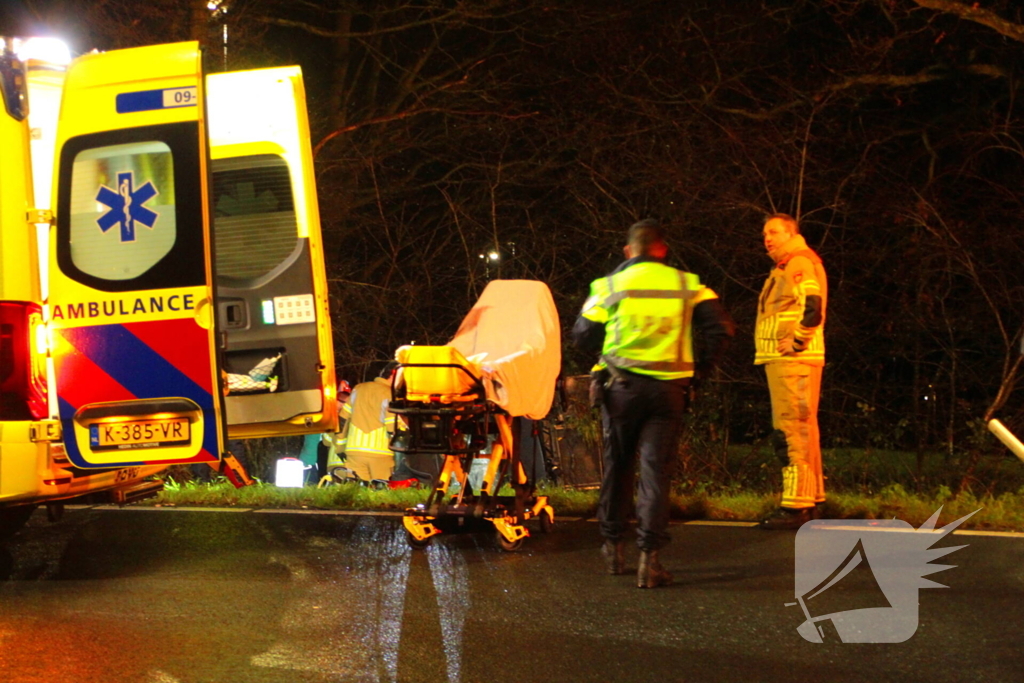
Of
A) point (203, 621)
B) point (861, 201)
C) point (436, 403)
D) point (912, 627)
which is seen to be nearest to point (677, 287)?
point (436, 403)

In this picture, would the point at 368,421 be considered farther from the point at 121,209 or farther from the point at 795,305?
the point at 121,209

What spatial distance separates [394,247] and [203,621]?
8995 millimetres

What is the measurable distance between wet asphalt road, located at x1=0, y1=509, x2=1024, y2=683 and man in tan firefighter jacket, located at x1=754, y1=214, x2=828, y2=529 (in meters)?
0.46

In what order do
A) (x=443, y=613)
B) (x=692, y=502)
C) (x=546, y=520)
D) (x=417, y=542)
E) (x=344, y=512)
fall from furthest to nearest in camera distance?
1. (x=344, y=512)
2. (x=692, y=502)
3. (x=546, y=520)
4. (x=417, y=542)
5. (x=443, y=613)

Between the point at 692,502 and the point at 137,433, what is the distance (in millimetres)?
3648

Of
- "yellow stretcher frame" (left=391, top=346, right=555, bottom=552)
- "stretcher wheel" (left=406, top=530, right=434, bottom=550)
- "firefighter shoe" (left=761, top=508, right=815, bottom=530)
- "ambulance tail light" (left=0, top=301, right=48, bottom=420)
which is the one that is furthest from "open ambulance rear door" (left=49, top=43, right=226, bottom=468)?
"firefighter shoe" (left=761, top=508, right=815, bottom=530)

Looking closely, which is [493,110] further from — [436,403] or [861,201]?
[436,403]

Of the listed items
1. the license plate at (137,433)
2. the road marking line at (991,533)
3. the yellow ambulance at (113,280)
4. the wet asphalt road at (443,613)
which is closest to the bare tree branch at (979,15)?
the road marking line at (991,533)

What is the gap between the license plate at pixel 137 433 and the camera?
18.4 feet

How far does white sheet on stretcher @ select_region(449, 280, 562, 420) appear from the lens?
6.49m

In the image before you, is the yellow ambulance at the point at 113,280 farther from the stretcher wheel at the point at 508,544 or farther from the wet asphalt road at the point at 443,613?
the stretcher wheel at the point at 508,544

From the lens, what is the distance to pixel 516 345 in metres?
6.79

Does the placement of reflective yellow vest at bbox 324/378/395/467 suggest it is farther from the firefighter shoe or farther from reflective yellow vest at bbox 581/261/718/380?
reflective yellow vest at bbox 581/261/718/380

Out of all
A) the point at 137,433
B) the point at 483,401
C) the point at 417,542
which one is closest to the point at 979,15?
the point at 483,401
